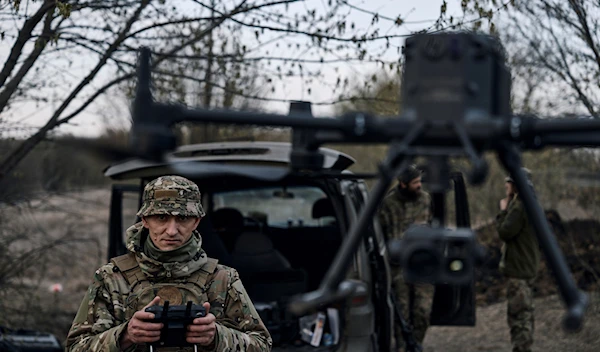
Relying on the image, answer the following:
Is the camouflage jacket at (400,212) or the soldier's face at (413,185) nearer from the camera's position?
the soldier's face at (413,185)

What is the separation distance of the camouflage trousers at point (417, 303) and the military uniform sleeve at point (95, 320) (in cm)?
462

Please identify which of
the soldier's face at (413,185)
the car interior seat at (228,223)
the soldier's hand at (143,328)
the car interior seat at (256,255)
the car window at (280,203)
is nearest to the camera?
the soldier's hand at (143,328)

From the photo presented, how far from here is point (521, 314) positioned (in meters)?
7.70

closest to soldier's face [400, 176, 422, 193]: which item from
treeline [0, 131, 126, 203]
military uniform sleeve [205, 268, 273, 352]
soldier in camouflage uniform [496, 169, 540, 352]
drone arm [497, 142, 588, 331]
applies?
soldier in camouflage uniform [496, 169, 540, 352]

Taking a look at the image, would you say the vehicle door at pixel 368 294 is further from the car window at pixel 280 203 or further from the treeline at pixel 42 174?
the treeline at pixel 42 174

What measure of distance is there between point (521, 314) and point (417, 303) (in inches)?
35.8

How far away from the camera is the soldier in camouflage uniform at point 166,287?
134 inches

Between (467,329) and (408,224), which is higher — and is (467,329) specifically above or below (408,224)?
below

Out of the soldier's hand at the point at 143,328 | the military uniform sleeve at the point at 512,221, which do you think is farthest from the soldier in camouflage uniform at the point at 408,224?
the soldier's hand at the point at 143,328

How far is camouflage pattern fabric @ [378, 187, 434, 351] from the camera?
7848mm

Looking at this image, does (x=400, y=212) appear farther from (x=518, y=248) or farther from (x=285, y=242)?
(x=285, y=242)

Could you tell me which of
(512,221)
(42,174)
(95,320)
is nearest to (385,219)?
(512,221)

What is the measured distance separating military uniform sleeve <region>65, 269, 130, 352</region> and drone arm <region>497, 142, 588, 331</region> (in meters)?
2.15

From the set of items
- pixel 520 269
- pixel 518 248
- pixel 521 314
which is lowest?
pixel 521 314
